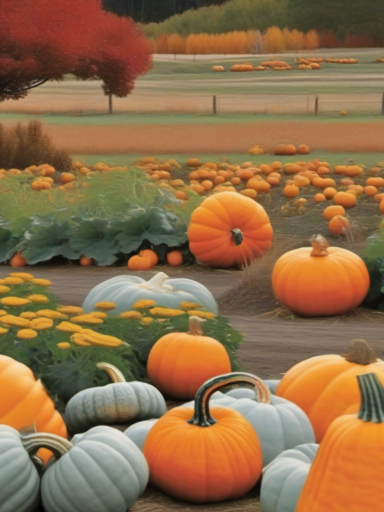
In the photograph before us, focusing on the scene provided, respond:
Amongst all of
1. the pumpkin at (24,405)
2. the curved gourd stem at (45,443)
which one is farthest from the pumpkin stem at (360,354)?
the pumpkin at (24,405)

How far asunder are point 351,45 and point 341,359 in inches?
386

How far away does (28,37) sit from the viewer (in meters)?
14.4

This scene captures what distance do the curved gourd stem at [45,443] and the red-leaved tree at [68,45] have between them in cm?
1144

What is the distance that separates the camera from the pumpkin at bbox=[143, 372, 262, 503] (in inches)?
144

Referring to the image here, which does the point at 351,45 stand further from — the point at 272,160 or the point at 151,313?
the point at 151,313

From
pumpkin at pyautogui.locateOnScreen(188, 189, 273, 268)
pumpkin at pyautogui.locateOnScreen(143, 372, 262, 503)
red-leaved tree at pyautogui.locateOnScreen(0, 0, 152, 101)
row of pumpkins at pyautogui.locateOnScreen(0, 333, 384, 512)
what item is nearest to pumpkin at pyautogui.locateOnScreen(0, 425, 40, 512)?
row of pumpkins at pyautogui.locateOnScreen(0, 333, 384, 512)

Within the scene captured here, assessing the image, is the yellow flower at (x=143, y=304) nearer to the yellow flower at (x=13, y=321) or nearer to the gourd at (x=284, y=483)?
the yellow flower at (x=13, y=321)

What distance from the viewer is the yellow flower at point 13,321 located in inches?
185

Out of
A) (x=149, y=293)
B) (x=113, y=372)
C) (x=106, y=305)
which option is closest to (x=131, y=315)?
(x=106, y=305)

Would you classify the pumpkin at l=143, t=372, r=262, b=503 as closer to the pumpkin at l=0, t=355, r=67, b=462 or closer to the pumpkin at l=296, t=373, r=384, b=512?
the pumpkin at l=0, t=355, r=67, b=462

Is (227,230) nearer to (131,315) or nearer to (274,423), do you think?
(131,315)

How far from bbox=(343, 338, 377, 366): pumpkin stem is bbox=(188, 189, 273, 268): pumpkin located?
3.98 metres

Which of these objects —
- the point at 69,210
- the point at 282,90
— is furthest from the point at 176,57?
the point at 69,210

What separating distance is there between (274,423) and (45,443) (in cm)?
90
